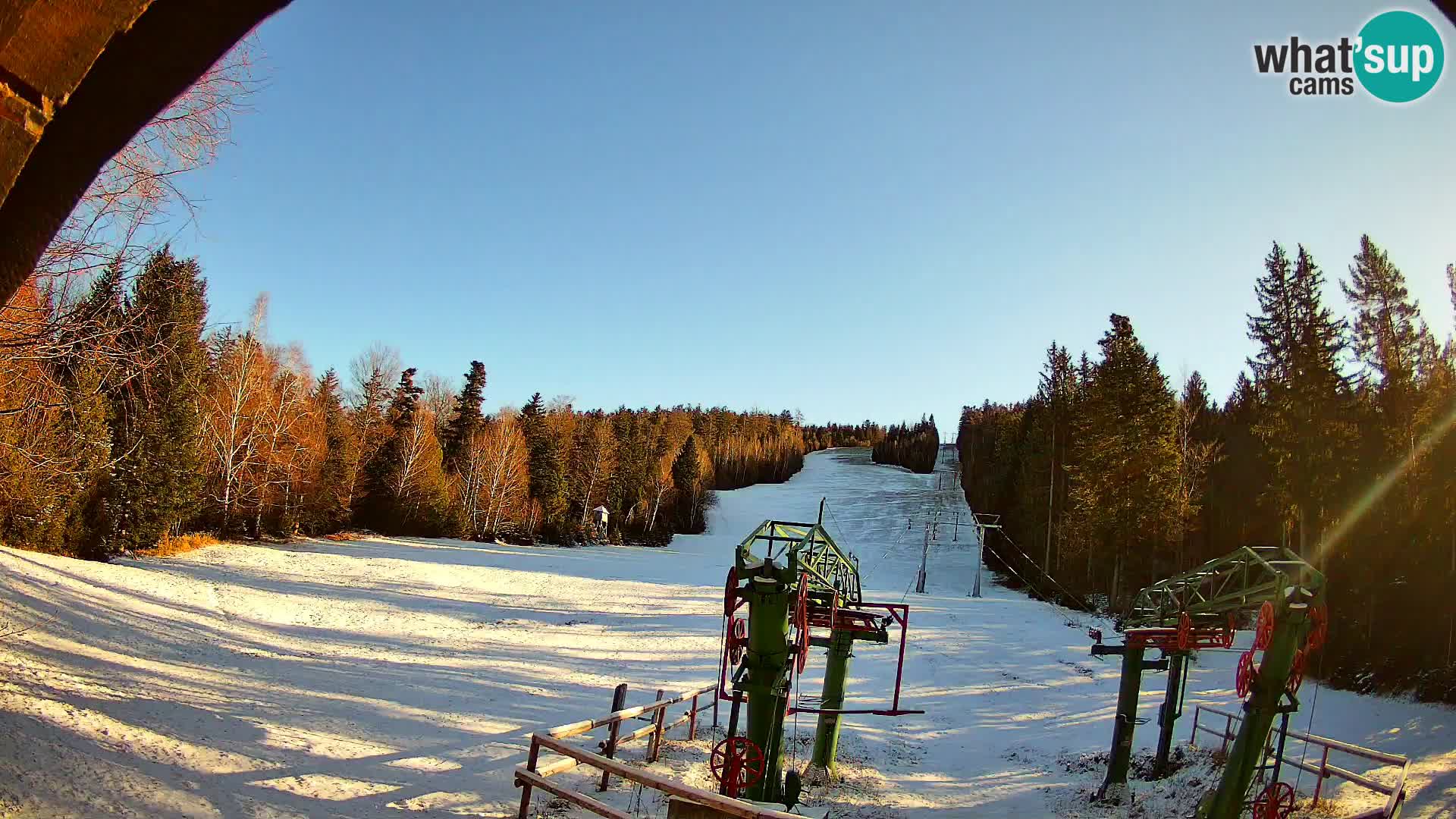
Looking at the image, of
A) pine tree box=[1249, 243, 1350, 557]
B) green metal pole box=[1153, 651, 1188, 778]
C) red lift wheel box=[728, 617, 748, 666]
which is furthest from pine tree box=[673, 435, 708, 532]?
red lift wheel box=[728, 617, 748, 666]

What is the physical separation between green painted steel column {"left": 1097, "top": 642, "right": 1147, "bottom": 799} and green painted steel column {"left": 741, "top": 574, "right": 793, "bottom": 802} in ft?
29.4

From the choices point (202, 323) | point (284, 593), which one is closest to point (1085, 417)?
point (284, 593)

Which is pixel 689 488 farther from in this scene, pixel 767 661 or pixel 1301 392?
pixel 767 661

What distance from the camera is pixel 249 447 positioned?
3562cm

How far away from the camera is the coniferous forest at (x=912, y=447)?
426ft

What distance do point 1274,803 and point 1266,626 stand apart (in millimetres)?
2944

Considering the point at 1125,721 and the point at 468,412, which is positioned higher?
the point at 468,412

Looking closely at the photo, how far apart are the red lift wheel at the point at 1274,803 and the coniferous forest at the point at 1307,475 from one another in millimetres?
10878

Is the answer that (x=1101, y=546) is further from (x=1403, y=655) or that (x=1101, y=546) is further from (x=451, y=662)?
(x=451, y=662)

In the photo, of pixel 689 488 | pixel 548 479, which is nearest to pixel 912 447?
pixel 689 488

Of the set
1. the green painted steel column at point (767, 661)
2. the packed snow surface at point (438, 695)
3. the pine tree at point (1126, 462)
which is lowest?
the packed snow surface at point (438, 695)

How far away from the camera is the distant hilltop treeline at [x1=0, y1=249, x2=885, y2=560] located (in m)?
5.98

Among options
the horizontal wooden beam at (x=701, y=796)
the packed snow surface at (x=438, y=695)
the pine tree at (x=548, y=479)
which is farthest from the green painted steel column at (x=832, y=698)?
the pine tree at (x=548, y=479)

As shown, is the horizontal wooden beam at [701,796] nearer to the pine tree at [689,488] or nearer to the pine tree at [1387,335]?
the pine tree at [1387,335]
